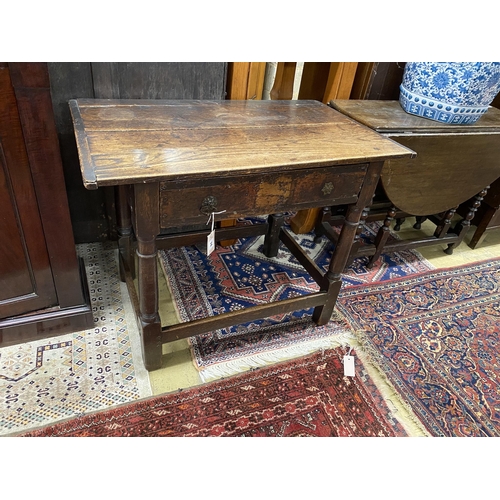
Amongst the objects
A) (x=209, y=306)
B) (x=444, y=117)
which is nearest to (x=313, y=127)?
(x=444, y=117)

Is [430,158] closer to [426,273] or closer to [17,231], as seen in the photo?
[426,273]

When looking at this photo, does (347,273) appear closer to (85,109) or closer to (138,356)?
(138,356)

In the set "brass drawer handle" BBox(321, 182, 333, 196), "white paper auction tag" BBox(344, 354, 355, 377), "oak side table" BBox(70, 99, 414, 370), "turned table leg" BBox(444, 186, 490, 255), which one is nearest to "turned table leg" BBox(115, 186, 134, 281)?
"oak side table" BBox(70, 99, 414, 370)

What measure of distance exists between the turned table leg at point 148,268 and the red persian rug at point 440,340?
3.01 feet

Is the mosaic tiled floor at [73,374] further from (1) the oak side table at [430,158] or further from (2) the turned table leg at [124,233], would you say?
(1) the oak side table at [430,158]

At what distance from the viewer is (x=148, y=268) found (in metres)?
1.24

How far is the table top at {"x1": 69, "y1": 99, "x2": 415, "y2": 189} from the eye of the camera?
3.42 feet

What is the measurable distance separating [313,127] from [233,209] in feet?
1.58

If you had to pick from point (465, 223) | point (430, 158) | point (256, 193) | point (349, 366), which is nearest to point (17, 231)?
point (256, 193)

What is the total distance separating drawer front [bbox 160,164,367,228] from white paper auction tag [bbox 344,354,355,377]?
683mm

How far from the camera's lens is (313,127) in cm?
144

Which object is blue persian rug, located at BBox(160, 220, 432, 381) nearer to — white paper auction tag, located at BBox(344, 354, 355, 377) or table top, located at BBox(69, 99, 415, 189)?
white paper auction tag, located at BBox(344, 354, 355, 377)

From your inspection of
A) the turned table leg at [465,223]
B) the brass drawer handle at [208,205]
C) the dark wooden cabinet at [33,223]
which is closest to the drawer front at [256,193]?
the brass drawer handle at [208,205]

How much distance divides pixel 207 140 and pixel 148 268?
1.44 feet
